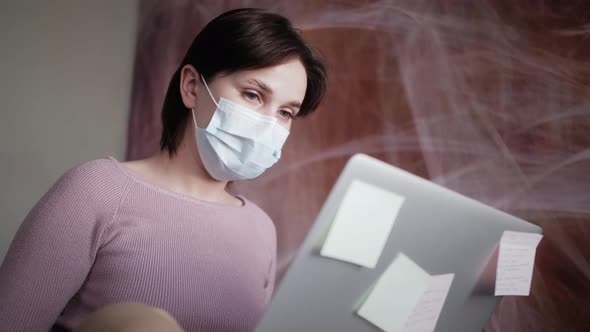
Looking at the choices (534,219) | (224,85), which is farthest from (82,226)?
(534,219)

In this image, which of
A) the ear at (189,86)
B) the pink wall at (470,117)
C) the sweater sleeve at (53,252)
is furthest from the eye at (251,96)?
the pink wall at (470,117)

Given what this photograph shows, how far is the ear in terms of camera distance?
3.93ft

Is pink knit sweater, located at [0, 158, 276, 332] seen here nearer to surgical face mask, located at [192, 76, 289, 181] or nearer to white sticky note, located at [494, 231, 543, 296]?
surgical face mask, located at [192, 76, 289, 181]

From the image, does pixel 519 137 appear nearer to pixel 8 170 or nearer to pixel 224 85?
pixel 224 85

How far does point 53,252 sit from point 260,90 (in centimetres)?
54

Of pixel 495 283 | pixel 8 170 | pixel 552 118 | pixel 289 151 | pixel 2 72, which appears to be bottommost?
pixel 8 170

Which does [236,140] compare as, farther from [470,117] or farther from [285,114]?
[470,117]

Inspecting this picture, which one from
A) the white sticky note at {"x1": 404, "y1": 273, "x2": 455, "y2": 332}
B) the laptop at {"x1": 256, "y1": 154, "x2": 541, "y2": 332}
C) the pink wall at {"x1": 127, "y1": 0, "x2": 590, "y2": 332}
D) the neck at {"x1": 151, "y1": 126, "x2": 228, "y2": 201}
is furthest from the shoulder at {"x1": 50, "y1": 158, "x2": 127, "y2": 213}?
the pink wall at {"x1": 127, "y1": 0, "x2": 590, "y2": 332}

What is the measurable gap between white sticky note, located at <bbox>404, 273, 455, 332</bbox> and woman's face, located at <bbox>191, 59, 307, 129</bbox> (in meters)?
0.54

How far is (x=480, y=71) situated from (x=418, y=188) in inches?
35.5

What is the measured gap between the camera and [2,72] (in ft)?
5.69

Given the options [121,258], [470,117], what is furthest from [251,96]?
[470,117]

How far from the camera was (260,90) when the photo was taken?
44.6 inches

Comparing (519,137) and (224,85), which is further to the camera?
(519,137)
